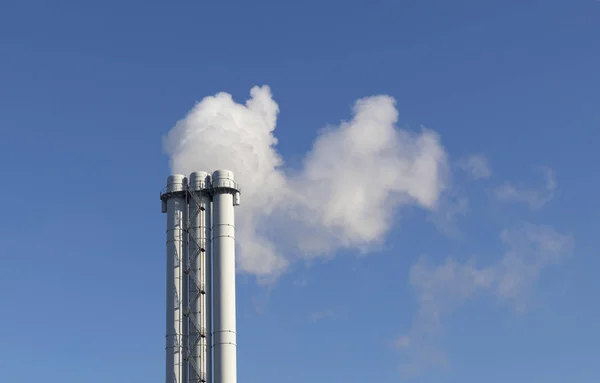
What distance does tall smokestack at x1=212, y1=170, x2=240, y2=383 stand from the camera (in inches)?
4993

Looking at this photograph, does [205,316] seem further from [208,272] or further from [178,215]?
[178,215]

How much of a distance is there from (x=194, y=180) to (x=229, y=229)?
885 cm

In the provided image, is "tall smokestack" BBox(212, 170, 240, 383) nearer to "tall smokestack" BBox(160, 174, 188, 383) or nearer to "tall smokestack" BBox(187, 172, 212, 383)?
"tall smokestack" BBox(187, 172, 212, 383)

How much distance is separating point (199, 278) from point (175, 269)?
3717 mm

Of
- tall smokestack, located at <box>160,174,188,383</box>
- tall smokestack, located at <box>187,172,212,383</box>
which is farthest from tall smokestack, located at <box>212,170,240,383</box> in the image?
tall smokestack, located at <box>160,174,188,383</box>

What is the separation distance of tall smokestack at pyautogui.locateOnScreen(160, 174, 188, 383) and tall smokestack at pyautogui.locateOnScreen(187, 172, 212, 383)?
1.20 metres

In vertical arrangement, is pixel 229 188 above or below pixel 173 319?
above

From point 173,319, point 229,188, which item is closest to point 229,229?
point 229,188

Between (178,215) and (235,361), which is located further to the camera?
(178,215)

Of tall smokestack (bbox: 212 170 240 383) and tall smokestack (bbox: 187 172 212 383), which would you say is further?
tall smokestack (bbox: 187 172 212 383)

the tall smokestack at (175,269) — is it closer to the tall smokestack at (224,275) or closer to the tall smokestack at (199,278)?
the tall smokestack at (199,278)

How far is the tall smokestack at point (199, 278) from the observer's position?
12825 centimetres

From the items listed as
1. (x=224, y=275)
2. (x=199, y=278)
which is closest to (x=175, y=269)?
(x=199, y=278)

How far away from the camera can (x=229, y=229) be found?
5251 inches
